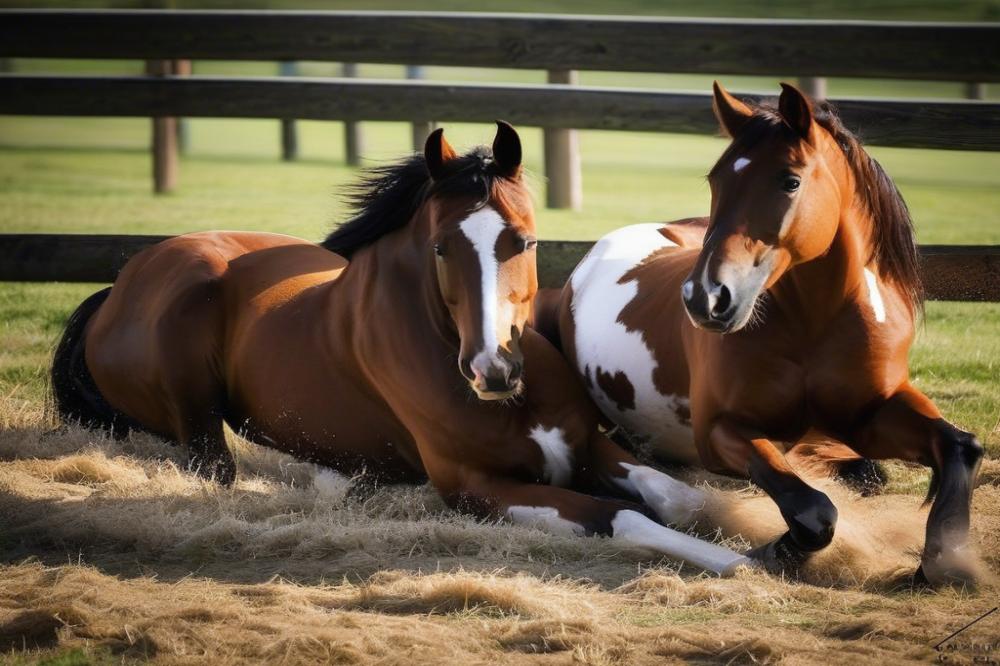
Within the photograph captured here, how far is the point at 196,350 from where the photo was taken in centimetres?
503

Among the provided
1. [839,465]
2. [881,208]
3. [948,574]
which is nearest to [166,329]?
[839,465]

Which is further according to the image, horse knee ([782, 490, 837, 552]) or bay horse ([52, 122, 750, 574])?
bay horse ([52, 122, 750, 574])

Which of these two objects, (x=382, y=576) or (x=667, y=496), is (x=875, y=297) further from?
(x=382, y=576)

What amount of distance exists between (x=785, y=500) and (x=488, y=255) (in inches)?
46.3

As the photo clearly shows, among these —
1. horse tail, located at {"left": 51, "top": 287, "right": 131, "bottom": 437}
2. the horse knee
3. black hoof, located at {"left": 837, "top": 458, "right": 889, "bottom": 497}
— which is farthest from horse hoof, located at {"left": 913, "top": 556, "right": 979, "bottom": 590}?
horse tail, located at {"left": 51, "top": 287, "right": 131, "bottom": 437}

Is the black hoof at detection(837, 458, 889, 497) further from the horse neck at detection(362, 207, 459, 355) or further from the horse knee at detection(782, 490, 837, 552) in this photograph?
the horse neck at detection(362, 207, 459, 355)

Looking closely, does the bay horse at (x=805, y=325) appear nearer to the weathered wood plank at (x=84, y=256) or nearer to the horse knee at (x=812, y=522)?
the horse knee at (x=812, y=522)

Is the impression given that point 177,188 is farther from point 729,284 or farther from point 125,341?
point 729,284

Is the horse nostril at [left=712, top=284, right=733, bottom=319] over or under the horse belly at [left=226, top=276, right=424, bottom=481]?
over

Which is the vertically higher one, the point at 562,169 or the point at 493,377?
the point at 493,377

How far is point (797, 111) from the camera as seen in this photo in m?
3.62

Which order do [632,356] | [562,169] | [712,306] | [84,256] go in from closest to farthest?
1. [712,306]
2. [632,356]
3. [84,256]
4. [562,169]

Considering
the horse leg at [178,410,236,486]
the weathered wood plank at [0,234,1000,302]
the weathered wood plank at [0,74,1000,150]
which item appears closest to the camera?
the horse leg at [178,410,236,486]

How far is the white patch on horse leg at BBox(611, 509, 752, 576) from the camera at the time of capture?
3570 mm
